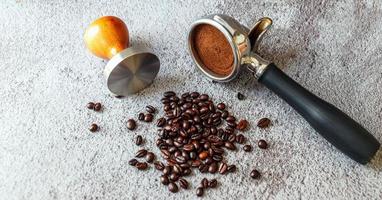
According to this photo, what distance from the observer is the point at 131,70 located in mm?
845

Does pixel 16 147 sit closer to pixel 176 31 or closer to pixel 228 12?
pixel 176 31

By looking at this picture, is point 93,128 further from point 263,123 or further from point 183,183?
point 263,123

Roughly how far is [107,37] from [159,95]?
6.0 inches

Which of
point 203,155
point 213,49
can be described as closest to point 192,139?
point 203,155

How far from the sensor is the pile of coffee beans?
792 millimetres

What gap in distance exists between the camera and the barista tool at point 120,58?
2.69 feet

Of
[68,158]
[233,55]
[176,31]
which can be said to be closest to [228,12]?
[176,31]

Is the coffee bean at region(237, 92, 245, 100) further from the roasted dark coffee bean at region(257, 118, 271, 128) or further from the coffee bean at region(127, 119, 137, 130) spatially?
the coffee bean at region(127, 119, 137, 130)

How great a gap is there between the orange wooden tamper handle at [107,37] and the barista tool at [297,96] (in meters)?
0.14

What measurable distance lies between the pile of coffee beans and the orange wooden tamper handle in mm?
131

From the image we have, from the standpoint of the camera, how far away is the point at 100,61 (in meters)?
0.95

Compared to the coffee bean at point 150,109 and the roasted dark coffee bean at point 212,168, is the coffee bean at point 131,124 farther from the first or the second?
the roasted dark coffee bean at point 212,168

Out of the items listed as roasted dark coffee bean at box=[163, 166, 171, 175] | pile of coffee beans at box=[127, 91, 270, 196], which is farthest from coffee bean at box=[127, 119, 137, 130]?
roasted dark coffee bean at box=[163, 166, 171, 175]

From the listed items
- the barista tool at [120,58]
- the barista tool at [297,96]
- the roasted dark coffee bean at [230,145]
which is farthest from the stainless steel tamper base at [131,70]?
the roasted dark coffee bean at [230,145]
